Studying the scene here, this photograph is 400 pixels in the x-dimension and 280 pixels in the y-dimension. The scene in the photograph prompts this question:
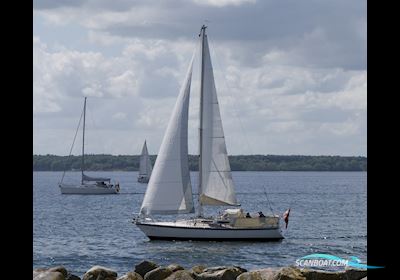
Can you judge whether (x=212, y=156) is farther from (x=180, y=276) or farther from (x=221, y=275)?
(x=180, y=276)

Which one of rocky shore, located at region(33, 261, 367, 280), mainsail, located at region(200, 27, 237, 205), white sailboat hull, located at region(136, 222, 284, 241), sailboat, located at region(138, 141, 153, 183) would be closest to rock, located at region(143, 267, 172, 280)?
rocky shore, located at region(33, 261, 367, 280)

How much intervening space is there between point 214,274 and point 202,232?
19133 millimetres

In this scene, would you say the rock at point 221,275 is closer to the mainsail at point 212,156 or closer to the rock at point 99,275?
the rock at point 99,275

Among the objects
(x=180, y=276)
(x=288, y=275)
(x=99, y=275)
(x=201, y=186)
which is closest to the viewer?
(x=288, y=275)

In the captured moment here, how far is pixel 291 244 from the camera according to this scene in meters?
41.8

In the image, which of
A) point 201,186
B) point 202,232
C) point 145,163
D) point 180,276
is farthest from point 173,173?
point 145,163

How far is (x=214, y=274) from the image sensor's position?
1884 centimetres

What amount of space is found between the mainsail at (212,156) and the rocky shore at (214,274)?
18.0 metres

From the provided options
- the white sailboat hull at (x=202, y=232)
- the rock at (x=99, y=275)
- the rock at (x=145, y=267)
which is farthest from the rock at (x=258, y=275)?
the white sailboat hull at (x=202, y=232)

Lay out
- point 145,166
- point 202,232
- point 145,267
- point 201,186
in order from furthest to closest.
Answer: point 145,166
point 201,186
point 202,232
point 145,267

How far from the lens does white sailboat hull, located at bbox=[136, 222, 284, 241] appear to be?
38062mm

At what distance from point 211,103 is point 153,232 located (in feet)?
23.1
